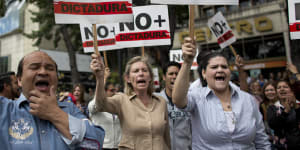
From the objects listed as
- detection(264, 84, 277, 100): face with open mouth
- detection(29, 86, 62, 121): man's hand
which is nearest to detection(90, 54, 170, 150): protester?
detection(29, 86, 62, 121): man's hand

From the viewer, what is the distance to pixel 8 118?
1.40 metres

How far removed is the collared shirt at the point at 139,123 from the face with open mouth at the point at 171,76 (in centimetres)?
62

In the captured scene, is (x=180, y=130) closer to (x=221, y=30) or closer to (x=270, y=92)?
(x=270, y=92)

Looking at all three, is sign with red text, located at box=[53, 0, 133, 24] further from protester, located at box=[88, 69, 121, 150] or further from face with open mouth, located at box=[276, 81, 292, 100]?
face with open mouth, located at box=[276, 81, 292, 100]

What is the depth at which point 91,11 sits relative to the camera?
250 centimetres

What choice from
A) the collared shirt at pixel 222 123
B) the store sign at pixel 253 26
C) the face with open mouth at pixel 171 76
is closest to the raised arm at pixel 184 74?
the collared shirt at pixel 222 123

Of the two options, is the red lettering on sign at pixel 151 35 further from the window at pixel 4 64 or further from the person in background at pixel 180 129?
the window at pixel 4 64

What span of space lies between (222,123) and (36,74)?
149 cm

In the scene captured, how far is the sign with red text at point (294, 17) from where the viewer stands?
3.17m

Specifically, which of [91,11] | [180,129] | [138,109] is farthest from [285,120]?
[91,11]

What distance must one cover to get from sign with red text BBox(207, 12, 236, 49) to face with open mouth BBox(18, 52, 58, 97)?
3.95 metres

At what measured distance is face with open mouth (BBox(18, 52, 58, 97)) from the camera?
1545 mm

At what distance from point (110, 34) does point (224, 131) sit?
2.93m

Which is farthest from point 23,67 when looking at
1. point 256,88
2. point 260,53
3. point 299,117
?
point 260,53
